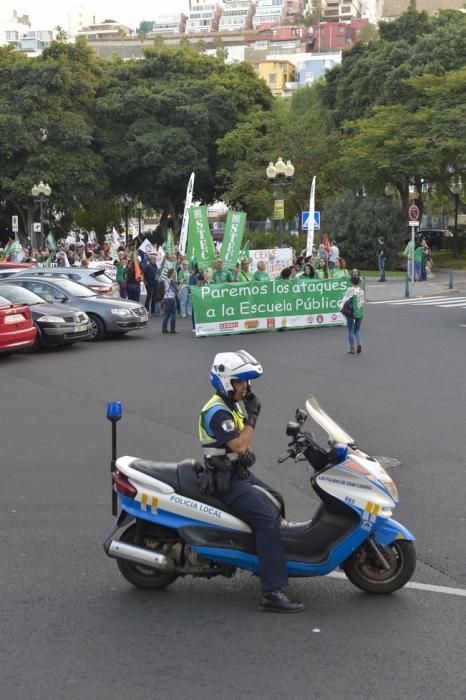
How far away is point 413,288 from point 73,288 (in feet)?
58.2

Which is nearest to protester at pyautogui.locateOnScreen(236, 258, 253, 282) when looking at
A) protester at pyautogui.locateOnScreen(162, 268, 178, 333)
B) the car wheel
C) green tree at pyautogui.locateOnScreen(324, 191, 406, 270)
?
protester at pyautogui.locateOnScreen(162, 268, 178, 333)

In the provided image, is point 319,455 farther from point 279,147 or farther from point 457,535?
point 279,147

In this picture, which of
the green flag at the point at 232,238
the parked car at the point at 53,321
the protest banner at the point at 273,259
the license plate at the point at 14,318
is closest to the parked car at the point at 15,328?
the license plate at the point at 14,318

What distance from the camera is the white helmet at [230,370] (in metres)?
6.00

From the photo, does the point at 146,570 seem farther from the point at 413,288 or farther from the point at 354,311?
the point at 413,288

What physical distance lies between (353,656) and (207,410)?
5.79ft

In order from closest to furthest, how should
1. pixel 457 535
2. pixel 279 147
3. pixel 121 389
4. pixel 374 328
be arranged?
pixel 457 535
pixel 121 389
pixel 374 328
pixel 279 147

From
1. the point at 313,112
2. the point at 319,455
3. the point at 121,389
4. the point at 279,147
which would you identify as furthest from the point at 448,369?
the point at 313,112

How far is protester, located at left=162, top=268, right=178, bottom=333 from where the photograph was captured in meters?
22.0

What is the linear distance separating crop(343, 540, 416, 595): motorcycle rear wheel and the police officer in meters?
0.48

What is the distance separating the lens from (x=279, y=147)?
177ft

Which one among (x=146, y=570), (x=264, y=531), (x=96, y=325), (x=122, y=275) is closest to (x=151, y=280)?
(x=122, y=275)

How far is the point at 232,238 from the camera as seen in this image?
28594mm

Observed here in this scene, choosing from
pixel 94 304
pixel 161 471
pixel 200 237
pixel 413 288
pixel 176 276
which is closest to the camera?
pixel 161 471
